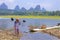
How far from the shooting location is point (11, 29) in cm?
327

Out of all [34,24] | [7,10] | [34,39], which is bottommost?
[34,39]

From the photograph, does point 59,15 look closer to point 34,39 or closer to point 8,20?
point 34,39

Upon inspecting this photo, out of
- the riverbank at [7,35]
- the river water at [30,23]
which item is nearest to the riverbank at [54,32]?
the river water at [30,23]

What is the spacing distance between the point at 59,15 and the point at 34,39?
2.17 feet

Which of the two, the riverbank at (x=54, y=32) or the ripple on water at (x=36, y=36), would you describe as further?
the riverbank at (x=54, y=32)

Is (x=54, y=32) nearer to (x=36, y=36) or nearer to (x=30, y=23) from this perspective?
(x=36, y=36)

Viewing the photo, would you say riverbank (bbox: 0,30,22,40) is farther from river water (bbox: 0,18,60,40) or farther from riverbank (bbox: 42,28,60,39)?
riverbank (bbox: 42,28,60,39)

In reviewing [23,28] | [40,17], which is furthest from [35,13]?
[23,28]

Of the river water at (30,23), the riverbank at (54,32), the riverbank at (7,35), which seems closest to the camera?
the riverbank at (7,35)

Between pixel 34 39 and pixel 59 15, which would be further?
pixel 59 15

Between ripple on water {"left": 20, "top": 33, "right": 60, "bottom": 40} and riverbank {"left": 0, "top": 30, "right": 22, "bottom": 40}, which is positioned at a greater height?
riverbank {"left": 0, "top": 30, "right": 22, "bottom": 40}

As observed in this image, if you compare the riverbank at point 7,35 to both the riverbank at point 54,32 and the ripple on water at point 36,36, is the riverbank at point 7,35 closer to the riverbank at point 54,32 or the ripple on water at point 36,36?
the ripple on water at point 36,36

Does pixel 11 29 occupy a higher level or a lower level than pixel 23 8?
lower

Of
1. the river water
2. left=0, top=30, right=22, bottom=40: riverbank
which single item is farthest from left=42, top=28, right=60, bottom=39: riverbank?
left=0, top=30, right=22, bottom=40: riverbank
